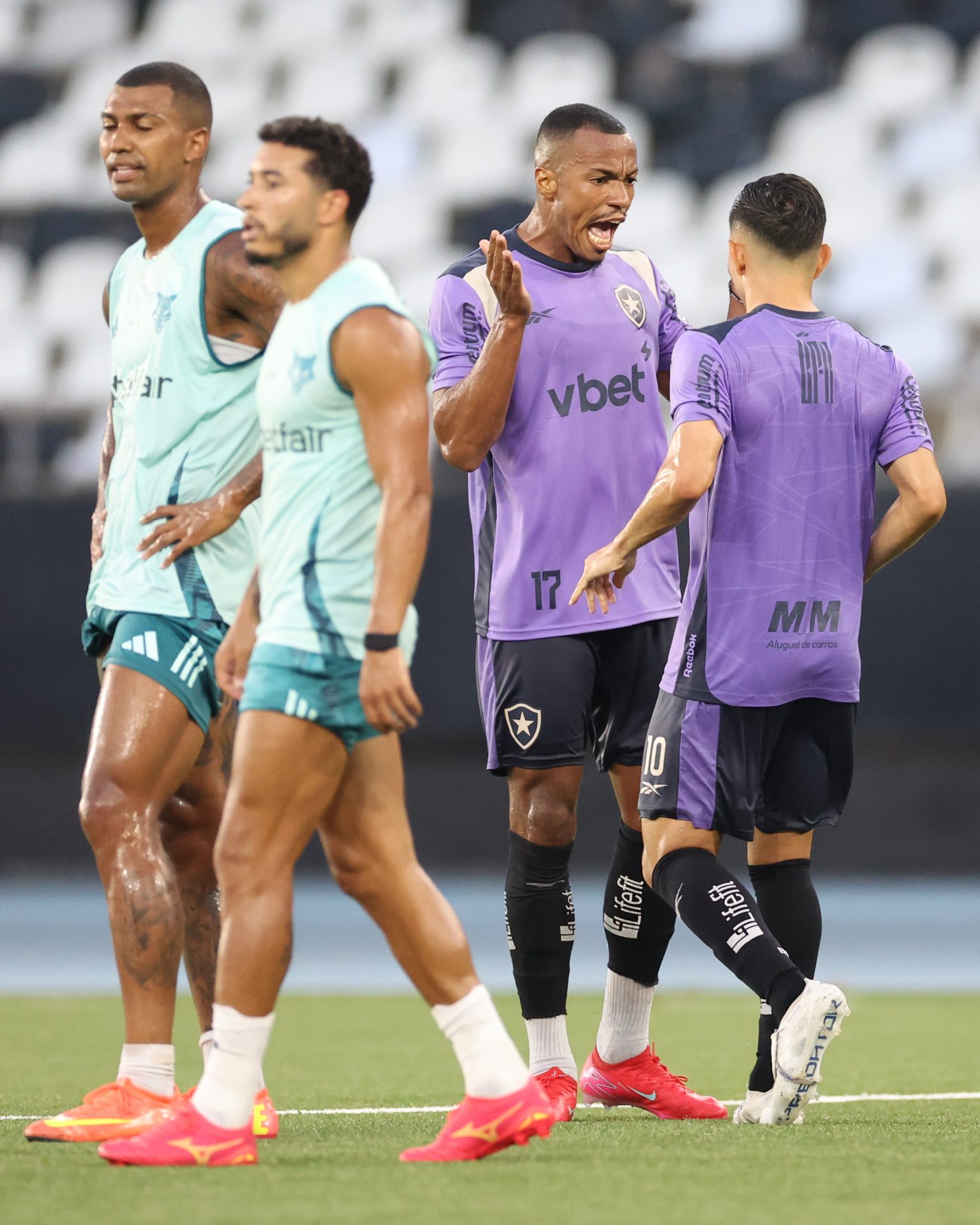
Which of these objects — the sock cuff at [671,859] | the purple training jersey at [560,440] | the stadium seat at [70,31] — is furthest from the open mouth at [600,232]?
the stadium seat at [70,31]

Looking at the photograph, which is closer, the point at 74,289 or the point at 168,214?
the point at 168,214

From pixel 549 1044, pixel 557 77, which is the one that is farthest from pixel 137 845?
pixel 557 77

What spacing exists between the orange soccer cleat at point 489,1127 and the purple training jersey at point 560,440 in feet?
5.30

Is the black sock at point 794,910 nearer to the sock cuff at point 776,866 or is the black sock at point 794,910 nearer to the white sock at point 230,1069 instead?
the sock cuff at point 776,866

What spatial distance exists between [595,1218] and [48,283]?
11695mm

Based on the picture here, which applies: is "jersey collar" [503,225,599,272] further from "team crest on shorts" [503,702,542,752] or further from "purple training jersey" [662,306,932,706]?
"team crest on shorts" [503,702,542,752]

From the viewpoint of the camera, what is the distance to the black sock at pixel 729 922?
4.32 m

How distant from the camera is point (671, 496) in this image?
4.44 meters

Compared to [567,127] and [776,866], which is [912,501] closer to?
[776,866]

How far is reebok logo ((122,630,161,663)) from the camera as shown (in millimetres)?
4426

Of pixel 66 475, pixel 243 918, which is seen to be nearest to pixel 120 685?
pixel 243 918

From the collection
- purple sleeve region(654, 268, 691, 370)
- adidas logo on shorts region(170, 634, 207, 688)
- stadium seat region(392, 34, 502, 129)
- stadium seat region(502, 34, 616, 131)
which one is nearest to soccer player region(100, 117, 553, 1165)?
adidas logo on shorts region(170, 634, 207, 688)

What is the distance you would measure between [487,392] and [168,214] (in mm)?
939

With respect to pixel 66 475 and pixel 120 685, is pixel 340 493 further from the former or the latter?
pixel 66 475
